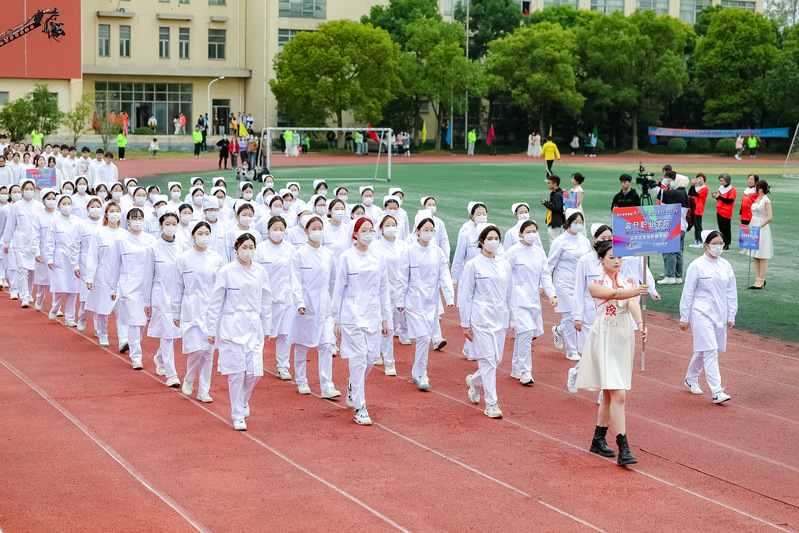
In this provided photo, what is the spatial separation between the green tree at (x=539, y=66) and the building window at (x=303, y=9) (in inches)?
472

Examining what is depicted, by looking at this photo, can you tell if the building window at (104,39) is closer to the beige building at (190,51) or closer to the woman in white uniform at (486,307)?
the beige building at (190,51)

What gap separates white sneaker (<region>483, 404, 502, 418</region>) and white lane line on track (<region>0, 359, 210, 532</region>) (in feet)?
12.5

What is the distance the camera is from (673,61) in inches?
2490

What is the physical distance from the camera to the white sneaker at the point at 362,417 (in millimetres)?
10750

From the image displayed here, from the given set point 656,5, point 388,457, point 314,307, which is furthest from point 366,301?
point 656,5

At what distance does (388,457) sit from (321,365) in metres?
2.47

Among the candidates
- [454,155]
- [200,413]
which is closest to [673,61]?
[454,155]

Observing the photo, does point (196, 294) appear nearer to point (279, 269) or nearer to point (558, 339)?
point (279, 269)

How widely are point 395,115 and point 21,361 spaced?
5328cm

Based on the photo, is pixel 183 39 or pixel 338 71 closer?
pixel 338 71

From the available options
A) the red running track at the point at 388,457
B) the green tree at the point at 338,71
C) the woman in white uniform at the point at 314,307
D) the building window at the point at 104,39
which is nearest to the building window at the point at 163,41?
the building window at the point at 104,39

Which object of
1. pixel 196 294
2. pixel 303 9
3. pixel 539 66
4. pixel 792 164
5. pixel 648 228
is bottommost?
pixel 196 294

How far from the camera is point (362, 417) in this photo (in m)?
10.8

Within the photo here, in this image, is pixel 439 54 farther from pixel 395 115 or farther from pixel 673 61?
pixel 673 61
